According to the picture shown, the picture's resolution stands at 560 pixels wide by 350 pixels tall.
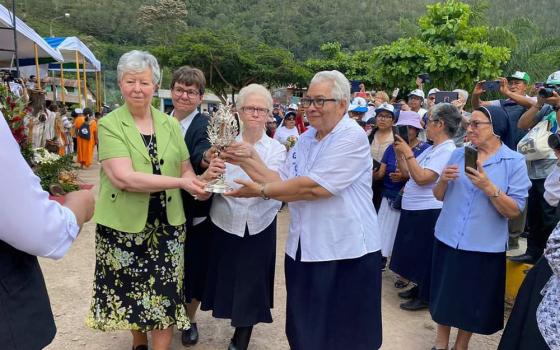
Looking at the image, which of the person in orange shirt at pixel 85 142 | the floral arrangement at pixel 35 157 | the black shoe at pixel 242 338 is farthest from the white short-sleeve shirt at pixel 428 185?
the person in orange shirt at pixel 85 142

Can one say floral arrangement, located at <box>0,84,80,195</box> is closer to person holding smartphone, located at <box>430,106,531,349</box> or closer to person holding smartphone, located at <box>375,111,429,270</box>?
person holding smartphone, located at <box>375,111,429,270</box>

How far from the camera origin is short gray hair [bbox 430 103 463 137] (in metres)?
3.58

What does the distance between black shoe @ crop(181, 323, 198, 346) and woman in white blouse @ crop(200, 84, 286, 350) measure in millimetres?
386

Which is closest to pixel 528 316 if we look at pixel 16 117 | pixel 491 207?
pixel 491 207

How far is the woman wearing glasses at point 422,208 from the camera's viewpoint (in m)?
3.62

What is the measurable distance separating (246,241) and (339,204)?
845 millimetres

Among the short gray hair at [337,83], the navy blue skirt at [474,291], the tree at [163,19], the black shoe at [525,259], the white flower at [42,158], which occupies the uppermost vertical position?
the tree at [163,19]

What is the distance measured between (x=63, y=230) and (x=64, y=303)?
293 centimetres

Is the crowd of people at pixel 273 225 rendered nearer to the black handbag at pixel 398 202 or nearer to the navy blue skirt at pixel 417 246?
the navy blue skirt at pixel 417 246

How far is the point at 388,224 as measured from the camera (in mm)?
4754

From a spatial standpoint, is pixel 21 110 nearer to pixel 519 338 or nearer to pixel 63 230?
pixel 63 230

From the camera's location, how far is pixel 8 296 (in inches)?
57.2

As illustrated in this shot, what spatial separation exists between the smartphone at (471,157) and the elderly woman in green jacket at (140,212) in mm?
1694

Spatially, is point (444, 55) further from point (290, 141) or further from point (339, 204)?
point (339, 204)
